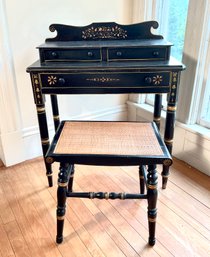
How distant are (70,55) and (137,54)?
33 cm

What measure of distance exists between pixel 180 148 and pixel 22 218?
1.11 meters

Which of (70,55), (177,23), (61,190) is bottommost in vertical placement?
(61,190)

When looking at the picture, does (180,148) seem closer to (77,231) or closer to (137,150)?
(137,150)

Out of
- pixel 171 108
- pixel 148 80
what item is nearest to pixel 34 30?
pixel 148 80

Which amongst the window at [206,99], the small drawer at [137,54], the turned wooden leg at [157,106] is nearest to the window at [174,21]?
the window at [206,99]

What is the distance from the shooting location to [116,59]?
1.25 metres

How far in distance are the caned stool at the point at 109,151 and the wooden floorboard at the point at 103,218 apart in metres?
0.09

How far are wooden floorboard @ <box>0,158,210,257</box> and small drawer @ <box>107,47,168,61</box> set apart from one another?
30.0 inches

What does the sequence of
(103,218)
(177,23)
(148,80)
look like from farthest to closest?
(177,23), (103,218), (148,80)

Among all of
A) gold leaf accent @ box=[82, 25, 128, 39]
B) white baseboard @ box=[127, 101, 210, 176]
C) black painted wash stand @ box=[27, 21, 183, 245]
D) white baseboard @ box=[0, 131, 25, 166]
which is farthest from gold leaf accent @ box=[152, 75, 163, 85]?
white baseboard @ box=[0, 131, 25, 166]

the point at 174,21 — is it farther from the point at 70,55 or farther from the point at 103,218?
the point at 103,218

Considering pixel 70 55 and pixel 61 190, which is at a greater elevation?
pixel 70 55

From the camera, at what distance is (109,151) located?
1059mm

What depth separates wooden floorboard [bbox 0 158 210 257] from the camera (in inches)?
45.1
